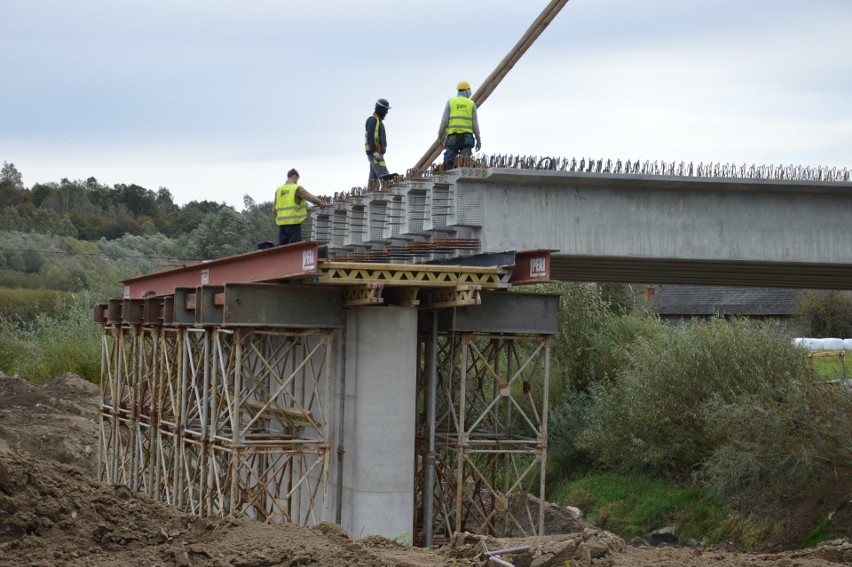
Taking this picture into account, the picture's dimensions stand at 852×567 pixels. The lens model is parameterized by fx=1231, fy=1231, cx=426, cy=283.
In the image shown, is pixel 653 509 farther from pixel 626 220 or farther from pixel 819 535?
pixel 626 220

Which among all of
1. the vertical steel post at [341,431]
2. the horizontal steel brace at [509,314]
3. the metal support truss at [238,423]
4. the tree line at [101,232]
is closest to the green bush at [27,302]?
the tree line at [101,232]

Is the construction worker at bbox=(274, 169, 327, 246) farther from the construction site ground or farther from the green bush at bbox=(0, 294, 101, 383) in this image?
the green bush at bbox=(0, 294, 101, 383)

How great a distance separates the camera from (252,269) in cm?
2020

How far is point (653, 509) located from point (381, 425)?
13896mm

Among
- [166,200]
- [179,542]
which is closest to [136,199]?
[166,200]

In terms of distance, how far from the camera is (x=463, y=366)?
19.8m

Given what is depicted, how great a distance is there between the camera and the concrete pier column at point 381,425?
19172 millimetres

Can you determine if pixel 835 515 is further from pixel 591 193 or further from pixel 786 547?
pixel 591 193

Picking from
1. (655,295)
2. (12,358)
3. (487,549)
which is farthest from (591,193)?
(655,295)

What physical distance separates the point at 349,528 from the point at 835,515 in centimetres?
1114

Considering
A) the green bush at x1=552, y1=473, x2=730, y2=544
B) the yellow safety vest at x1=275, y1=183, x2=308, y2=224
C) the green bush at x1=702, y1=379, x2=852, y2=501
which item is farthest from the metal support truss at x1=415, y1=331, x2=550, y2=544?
the green bush at x1=552, y1=473, x2=730, y2=544

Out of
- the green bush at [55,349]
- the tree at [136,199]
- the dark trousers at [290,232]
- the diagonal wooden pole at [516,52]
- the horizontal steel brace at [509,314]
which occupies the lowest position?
the green bush at [55,349]

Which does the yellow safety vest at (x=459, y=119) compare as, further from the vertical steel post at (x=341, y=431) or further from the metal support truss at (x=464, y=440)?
the vertical steel post at (x=341, y=431)

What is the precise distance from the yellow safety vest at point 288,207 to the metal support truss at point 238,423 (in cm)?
194
